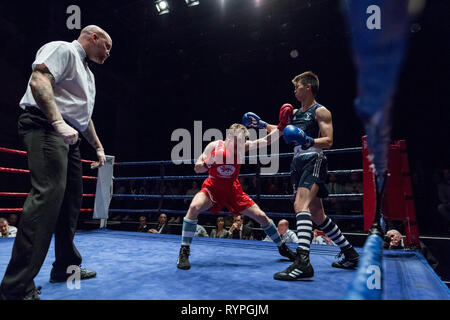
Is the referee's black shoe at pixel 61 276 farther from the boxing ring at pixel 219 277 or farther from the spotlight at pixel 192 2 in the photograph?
the spotlight at pixel 192 2

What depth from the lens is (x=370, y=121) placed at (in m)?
0.90

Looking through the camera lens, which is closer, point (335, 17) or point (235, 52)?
point (335, 17)

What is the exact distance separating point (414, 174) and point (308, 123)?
18.4 ft

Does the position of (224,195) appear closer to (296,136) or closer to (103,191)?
(296,136)

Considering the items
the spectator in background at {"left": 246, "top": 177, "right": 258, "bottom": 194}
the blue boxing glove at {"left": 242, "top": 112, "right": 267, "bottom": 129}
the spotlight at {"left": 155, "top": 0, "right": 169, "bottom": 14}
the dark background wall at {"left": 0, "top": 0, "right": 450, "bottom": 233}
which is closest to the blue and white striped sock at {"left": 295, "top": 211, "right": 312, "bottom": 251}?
the blue boxing glove at {"left": 242, "top": 112, "right": 267, "bottom": 129}

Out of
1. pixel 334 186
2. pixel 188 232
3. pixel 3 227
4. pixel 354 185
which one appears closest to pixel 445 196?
pixel 354 185

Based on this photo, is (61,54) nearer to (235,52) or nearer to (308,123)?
(308,123)

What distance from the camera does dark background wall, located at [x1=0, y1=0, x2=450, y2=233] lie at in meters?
→ 5.95

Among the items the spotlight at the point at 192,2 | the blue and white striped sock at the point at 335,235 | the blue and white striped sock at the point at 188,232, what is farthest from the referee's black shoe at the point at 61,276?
the spotlight at the point at 192,2

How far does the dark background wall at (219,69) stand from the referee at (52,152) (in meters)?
5.33

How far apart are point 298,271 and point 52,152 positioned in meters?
1.35

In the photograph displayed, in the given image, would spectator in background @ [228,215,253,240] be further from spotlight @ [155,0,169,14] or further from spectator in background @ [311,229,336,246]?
spotlight @ [155,0,169,14]

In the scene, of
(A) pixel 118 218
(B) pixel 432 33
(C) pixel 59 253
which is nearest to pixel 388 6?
(C) pixel 59 253

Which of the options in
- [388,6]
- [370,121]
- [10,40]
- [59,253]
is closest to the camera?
[388,6]
